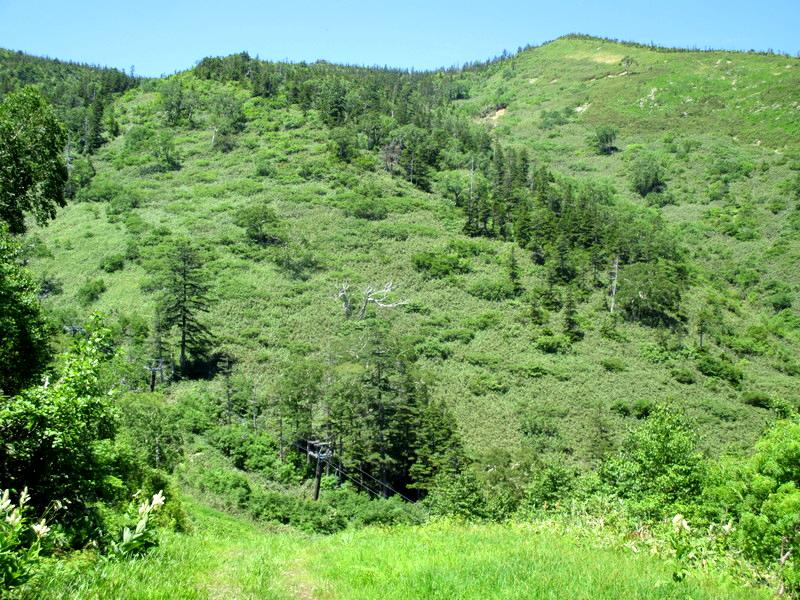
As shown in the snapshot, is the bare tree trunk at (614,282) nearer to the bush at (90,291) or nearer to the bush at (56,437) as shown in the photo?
the bush at (90,291)

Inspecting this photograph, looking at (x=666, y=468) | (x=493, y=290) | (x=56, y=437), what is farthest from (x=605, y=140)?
(x=56, y=437)

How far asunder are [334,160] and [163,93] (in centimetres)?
4777

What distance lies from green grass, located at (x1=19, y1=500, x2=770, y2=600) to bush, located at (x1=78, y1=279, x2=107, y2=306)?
56.7 metres

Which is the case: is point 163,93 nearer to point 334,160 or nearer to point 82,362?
point 334,160

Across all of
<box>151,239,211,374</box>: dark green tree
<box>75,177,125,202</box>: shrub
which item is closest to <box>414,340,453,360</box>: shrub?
<box>151,239,211,374</box>: dark green tree

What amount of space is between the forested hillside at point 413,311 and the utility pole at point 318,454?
36 centimetres

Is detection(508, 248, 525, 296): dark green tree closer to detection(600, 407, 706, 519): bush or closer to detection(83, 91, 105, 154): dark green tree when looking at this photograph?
detection(600, 407, 706, 519): bush

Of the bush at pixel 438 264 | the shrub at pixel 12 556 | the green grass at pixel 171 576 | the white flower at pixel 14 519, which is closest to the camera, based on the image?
the shrub at pixel 12 556

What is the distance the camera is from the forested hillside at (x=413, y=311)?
62.0ft

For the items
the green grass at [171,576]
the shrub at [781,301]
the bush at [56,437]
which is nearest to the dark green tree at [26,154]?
the bush at [56,437]

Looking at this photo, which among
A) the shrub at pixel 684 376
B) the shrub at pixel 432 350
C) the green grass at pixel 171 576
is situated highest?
the green grass at pixel 171 576

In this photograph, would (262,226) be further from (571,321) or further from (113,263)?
(571,321)

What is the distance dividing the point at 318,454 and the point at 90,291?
35205 mm

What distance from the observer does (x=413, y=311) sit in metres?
64.0
